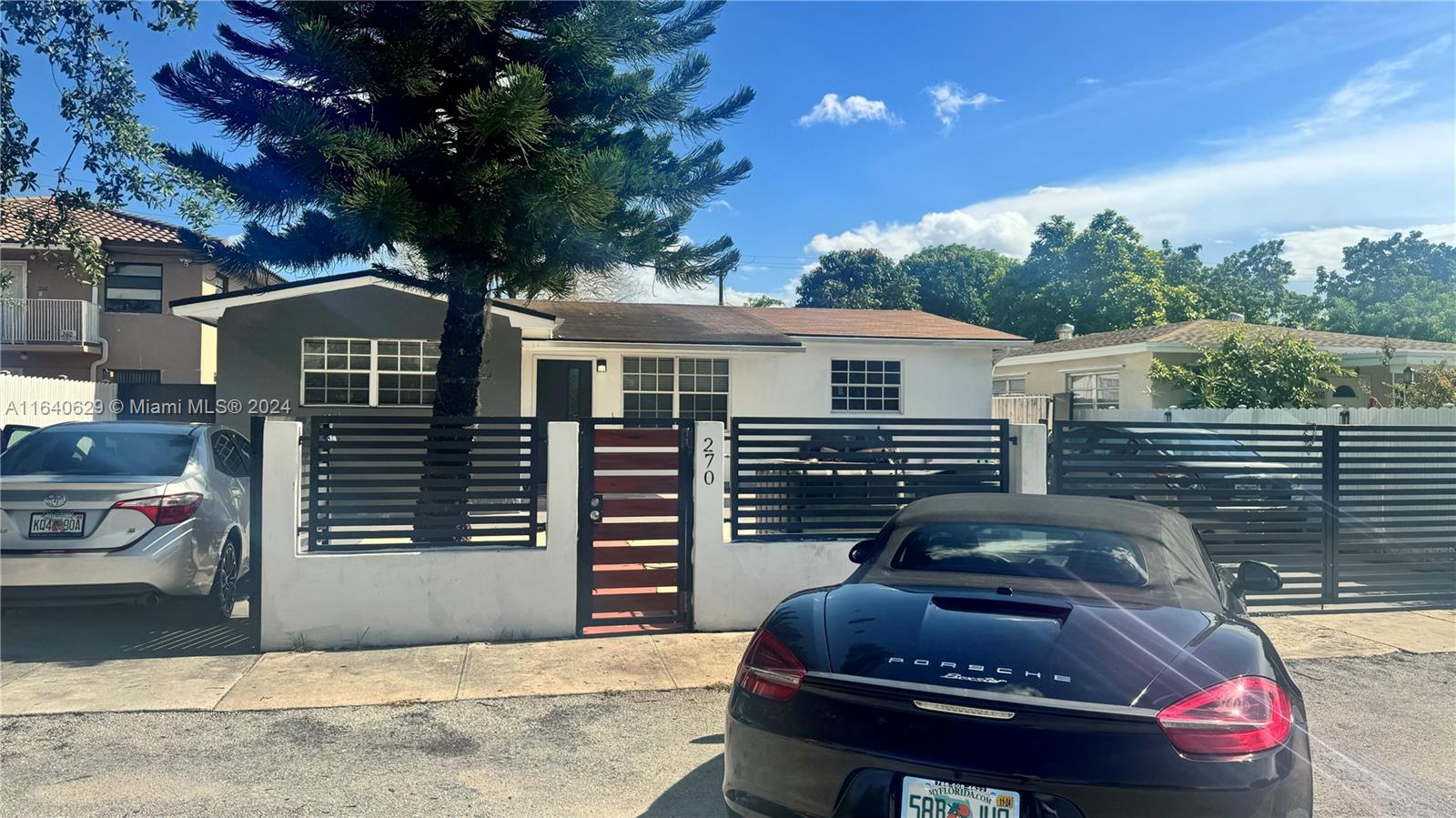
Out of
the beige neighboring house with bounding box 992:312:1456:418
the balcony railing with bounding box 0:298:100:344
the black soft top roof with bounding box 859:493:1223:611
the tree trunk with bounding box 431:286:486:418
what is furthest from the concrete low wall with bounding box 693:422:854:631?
the balcony railing with bounding box 0:298:100:344

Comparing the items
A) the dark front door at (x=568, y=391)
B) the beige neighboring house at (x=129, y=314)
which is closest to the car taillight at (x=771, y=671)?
the dark front door at (x=568, y=391)

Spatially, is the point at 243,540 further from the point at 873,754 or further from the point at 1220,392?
the point at 1220,392

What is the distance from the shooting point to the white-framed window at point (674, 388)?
16.1 m

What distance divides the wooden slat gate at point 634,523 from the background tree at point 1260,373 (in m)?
13.9

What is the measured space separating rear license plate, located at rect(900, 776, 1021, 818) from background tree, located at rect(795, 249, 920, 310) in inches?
1811

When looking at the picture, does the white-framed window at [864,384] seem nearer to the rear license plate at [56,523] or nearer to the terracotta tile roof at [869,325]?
the terracotta tile roof at [869,325]

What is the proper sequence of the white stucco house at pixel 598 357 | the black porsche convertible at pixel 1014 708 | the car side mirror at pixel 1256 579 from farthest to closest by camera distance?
the white stucco house at pixel 598 357
the car side mirror at pixel 1256 579
the black porsche convertible at pixel 1014 708

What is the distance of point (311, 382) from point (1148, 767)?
1421cm

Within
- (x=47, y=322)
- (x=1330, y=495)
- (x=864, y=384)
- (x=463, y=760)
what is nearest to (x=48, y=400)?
(x=47, y=322)

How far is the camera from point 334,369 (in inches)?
560

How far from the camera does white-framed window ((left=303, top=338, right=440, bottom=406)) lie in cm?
1420

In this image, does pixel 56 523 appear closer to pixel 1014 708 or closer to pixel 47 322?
pixel 1014 708

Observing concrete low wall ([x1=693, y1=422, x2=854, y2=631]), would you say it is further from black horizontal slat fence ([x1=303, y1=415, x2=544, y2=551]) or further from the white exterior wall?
the white exterior wall

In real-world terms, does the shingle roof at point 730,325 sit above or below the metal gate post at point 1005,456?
above
